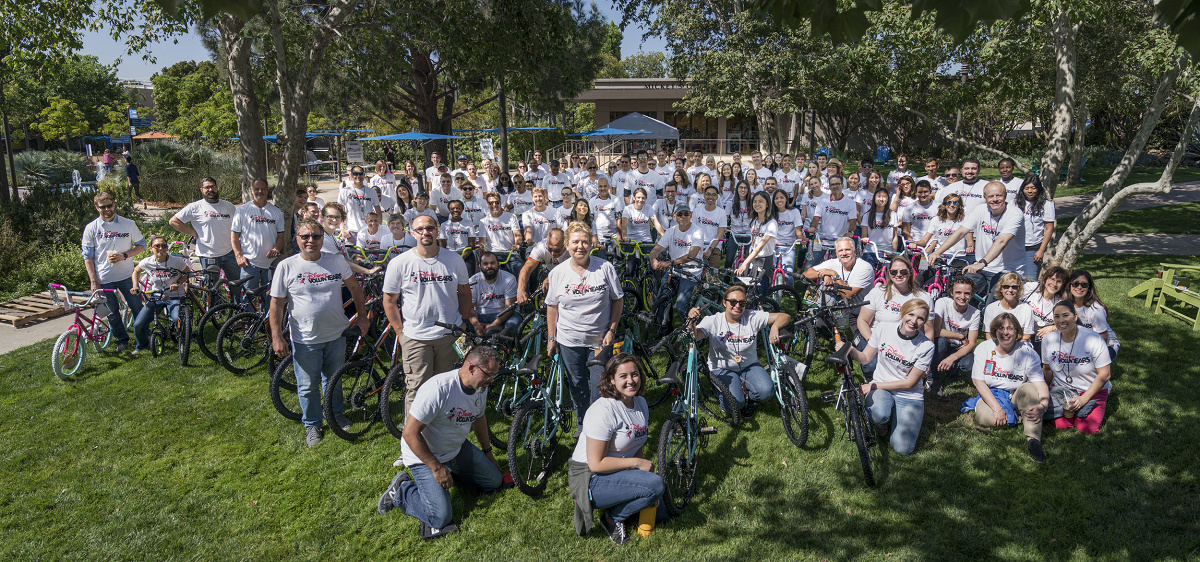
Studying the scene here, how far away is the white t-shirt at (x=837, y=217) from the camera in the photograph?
8.78 metres

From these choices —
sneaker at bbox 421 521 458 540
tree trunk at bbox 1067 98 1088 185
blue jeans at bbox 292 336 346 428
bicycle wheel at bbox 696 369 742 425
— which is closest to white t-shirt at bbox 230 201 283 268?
blue jeans at bbox 292 336 346 428

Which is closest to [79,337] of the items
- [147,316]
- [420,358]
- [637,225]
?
[147,316]

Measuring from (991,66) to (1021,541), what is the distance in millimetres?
10951

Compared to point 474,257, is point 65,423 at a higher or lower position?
lower

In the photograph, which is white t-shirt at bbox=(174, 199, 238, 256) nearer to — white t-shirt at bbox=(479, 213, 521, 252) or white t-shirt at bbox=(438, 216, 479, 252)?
white t-shirt at bbox=(438, 216, 479, 252)

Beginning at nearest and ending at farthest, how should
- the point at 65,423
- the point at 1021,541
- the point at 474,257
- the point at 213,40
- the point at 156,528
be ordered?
the point at 1021,541
the point at 156,528
the point at 65,423
the point at 474,257
the point at 213,40

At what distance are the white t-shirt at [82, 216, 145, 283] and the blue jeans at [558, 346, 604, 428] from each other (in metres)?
5.59

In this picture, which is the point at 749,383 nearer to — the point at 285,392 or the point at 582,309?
the point at 582,309

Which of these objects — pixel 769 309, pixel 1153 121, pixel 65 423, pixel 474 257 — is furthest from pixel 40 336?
pixel 1153 121

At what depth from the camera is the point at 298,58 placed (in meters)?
12.2

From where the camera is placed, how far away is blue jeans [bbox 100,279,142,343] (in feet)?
24.8

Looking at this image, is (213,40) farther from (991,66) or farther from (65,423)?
(991,66)

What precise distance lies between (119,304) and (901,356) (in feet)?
28.2

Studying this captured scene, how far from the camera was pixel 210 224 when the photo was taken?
7875mm
